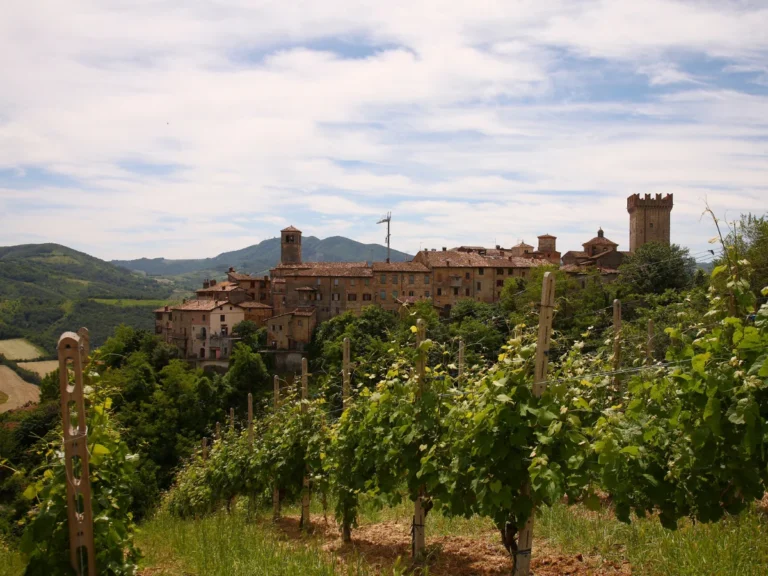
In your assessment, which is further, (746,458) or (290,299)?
(290,299)

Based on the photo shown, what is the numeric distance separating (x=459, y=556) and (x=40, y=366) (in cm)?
10606

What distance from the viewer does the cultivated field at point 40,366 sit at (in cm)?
9469

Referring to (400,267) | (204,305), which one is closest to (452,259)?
(400,267)

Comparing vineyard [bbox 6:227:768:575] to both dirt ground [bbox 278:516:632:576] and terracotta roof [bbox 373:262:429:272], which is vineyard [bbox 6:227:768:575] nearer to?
dirt ground [bbox 278:516:632:576]

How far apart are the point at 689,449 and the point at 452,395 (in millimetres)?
2736

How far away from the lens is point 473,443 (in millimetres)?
5977

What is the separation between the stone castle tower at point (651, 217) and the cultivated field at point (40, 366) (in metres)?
81.7

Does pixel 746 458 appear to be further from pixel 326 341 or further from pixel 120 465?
pixel 326 341

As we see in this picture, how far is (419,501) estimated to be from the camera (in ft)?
25.8

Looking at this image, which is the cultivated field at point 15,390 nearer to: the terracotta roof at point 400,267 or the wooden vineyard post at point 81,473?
the terracotta roof at point 400,267

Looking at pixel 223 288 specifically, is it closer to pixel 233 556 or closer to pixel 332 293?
pixel 332 293

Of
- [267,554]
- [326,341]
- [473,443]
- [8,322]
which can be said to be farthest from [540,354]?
[8,322]

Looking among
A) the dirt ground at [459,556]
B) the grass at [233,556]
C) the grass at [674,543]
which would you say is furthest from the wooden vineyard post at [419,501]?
the grass at [674,543]

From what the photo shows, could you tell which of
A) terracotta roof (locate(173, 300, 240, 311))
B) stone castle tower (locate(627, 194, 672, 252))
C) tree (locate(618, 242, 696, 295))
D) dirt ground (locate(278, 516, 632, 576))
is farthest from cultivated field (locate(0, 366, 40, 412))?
stone castle tower (locate(627, 194, 672, 252))
